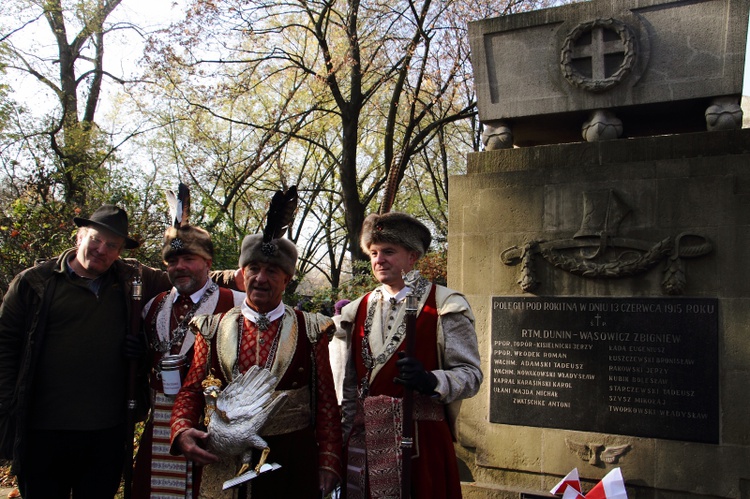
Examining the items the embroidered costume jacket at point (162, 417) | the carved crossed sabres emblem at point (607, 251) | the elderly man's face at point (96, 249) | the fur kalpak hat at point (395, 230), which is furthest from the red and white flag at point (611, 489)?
the elderly man's face at point (96, 249)

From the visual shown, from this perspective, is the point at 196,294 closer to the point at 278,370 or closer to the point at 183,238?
→ the point at 183,238

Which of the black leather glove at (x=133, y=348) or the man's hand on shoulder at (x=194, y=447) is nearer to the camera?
the man's hand on shoulder at (x=194, y=447)

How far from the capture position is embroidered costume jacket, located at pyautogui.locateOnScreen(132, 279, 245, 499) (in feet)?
11.0

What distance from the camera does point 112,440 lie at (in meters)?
3.56

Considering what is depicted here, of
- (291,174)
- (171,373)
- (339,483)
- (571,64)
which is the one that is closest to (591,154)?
(571,64)

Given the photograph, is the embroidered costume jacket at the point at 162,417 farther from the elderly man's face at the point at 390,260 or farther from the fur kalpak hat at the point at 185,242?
the elderly man's face at the point at 390,260

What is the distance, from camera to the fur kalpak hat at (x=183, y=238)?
142 inches

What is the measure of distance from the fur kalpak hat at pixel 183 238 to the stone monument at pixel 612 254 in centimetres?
185

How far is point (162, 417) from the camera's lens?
3492 millimetres

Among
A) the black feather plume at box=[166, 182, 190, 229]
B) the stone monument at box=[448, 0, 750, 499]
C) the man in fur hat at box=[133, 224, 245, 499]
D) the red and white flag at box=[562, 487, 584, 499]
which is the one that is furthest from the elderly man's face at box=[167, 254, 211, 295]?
the red and white flag at box=[562, 487, 584, 499]

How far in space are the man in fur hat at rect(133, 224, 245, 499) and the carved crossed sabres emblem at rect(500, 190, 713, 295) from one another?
2.02 m

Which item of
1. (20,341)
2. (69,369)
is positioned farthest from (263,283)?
(20,341)

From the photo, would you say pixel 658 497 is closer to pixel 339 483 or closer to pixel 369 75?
pixel 339 483

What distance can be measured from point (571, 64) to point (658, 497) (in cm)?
296
